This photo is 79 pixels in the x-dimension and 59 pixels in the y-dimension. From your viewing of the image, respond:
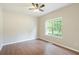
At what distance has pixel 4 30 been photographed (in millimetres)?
1621

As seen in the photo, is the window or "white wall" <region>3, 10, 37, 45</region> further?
"white wall" <region>3, 10, 37, 45</region>

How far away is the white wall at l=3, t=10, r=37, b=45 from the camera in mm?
1630

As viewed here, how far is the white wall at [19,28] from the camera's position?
1.63 m

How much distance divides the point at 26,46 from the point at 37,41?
10.0 inches

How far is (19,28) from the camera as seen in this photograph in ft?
5.34

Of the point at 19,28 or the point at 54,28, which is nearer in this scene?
the point at 54,28

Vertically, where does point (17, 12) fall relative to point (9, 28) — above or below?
above

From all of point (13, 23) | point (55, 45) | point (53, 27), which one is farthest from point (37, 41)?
point (13, 23)

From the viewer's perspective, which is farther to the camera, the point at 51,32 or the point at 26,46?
the point at 26,46

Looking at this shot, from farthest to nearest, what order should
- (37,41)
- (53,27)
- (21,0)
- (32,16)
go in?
1. (37,41)
2. (32,16)
3. (53,27)
4. (21,0)

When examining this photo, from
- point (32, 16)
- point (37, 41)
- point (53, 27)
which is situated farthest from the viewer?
point (37, 41)

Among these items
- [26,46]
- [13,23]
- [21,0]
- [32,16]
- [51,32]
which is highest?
[21,0]

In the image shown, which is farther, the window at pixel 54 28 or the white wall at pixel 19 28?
the white wall at pixel 19 28

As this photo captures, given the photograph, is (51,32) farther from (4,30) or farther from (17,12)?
(4,30)
